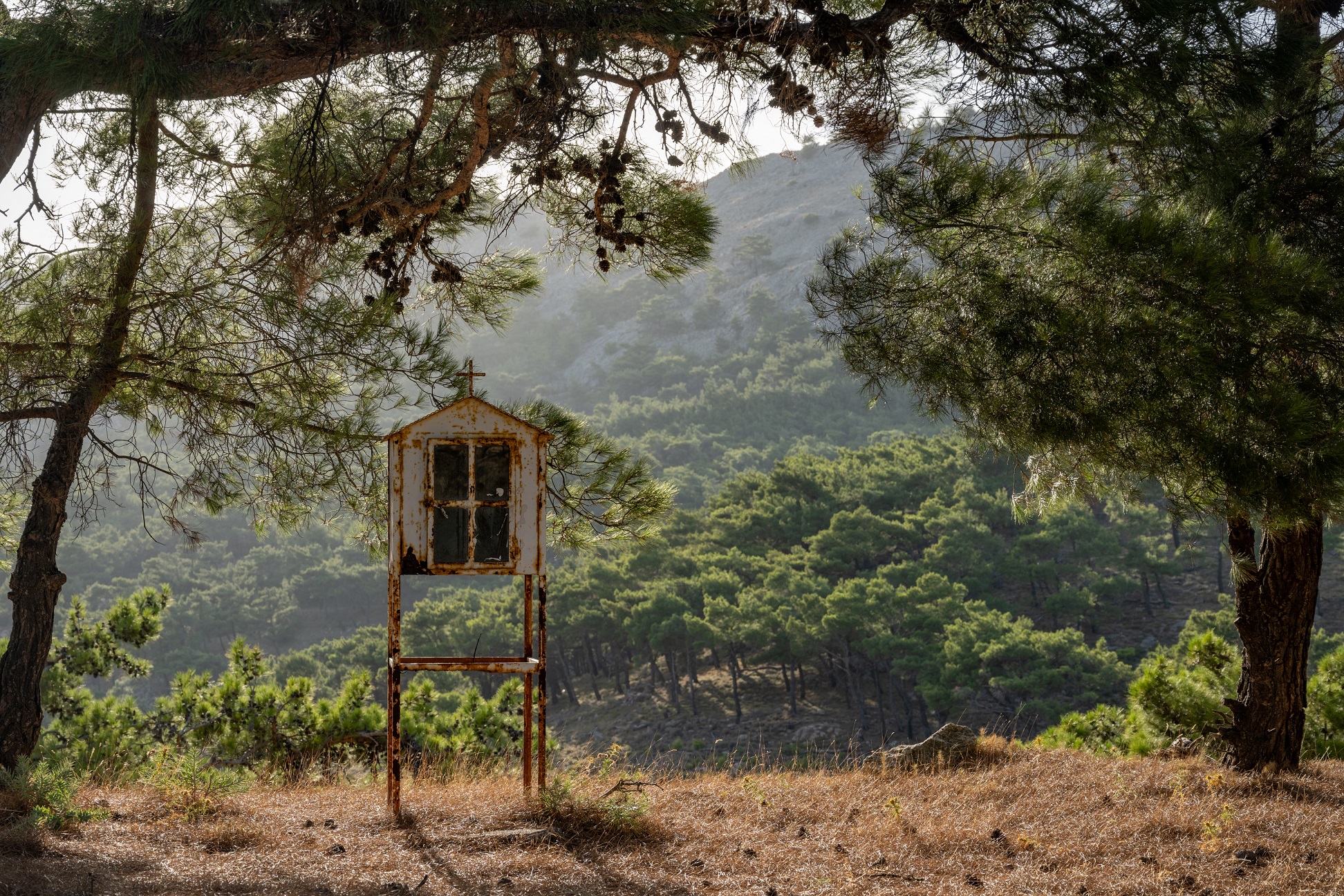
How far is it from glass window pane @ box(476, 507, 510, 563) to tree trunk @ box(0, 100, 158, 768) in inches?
51.1

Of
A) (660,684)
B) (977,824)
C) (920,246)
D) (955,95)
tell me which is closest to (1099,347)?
(920,246)

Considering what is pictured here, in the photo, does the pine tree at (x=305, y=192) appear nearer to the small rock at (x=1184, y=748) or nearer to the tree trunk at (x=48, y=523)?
the tree trunk at (x=48, y=523)

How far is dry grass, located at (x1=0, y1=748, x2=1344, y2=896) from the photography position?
7.45 feet

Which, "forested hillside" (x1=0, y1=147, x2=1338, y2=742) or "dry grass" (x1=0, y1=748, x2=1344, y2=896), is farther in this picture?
"forested hillside" (x1=0, y1=147, x2=1338, y2=742)

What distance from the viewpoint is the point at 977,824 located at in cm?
287

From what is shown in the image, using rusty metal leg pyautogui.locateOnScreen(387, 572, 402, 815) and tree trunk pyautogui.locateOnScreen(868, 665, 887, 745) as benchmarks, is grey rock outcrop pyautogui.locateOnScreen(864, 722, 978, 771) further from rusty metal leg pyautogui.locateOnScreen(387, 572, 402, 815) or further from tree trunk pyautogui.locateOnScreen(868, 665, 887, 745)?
tree trunk pyautogui.locateOnScreen(868, 665, 887, 745)

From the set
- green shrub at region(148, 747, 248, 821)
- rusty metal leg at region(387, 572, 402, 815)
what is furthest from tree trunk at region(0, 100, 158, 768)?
rusty metal leg at region(387, 572, 402, 815)

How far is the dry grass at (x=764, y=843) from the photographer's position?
2271 millimetres

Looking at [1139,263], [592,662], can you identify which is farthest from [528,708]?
[592,662]

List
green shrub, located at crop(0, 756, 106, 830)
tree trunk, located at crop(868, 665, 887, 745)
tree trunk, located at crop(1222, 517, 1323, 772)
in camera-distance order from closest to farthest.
→ green shrub, located at crop(0, 756, 106, 830) → tree trunk, located at crop(1222, 517, 1323, 772) → tree trunk, located at crop(868, 665, 887, 745)

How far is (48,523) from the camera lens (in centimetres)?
318

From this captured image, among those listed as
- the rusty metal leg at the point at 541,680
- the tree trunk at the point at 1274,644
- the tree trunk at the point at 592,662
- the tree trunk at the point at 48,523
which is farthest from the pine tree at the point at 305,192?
the tree trunk at the point at 592,662

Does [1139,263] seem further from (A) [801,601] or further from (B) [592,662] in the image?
(B) [592,662]

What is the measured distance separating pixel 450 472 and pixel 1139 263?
2009 mm
